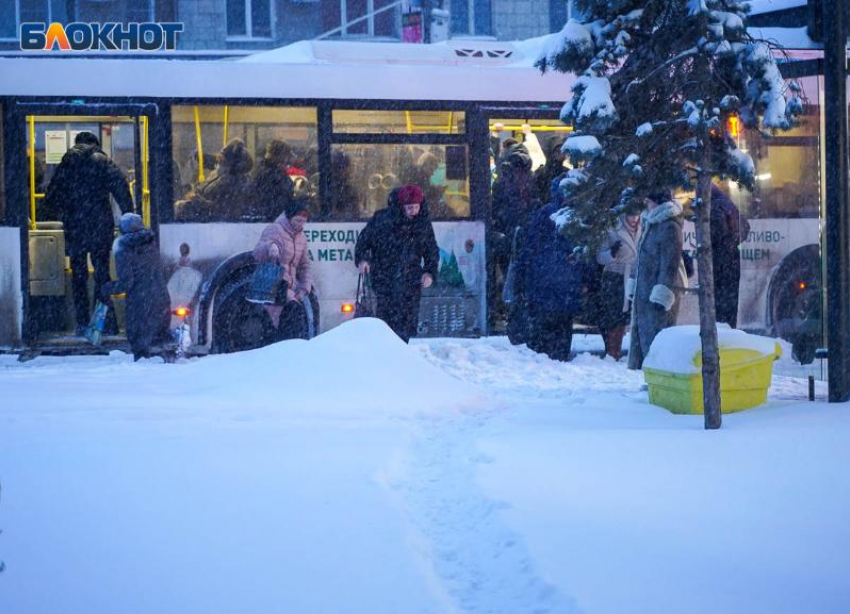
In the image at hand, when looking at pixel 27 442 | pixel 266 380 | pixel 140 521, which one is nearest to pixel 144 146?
pixel 266 380

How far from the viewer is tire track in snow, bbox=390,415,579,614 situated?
432cm

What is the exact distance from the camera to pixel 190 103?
12.8m

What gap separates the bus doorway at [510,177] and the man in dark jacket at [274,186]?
7.25ft

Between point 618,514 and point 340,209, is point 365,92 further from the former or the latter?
point 618,514

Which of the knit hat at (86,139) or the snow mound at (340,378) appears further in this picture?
the knit hat at (86,139)

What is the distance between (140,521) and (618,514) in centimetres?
203

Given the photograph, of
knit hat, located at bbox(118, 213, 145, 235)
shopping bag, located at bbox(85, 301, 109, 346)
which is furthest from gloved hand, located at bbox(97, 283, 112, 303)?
knit hat, located at bbox(118, 213, 145, 235)

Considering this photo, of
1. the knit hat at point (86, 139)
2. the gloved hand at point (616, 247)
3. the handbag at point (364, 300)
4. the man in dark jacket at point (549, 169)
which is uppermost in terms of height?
the knit hat at point (86, 139)

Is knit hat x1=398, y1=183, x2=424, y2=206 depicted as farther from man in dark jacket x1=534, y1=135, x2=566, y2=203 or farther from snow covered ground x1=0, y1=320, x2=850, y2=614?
snow covered ground x1=0, y1=320, x2=850, y2=614

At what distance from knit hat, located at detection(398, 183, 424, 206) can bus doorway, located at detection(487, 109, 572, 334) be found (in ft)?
4.29

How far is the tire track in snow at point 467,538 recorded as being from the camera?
432cm

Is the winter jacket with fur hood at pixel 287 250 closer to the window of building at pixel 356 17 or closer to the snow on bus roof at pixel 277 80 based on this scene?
the snow on bus roof at pixel 277 80

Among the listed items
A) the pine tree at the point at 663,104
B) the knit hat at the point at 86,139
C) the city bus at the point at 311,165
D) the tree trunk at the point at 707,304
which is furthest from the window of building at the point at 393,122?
the tree trunk at the point at 707,304

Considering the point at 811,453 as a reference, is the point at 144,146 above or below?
above
